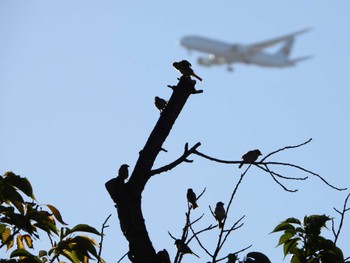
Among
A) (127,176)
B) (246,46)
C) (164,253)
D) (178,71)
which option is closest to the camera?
(164,253)

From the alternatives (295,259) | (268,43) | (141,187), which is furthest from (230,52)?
(141,187)

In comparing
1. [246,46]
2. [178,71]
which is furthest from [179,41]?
[178,71]

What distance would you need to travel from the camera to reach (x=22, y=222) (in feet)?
8.28

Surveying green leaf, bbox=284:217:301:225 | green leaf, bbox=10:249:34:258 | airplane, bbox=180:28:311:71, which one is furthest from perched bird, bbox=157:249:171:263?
airplane, bbox=180:28:311:71

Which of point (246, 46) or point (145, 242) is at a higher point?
point (246, 46)

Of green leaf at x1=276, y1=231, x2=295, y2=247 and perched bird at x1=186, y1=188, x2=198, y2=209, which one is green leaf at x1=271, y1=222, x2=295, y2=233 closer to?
green leaf at x1=276, y1=231, x2=295, y2=247

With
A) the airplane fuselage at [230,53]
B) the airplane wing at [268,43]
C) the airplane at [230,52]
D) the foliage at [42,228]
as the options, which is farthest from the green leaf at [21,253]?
the airplane at [230,52]

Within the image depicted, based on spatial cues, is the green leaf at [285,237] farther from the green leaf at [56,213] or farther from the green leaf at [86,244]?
the green leaf at [56,213]

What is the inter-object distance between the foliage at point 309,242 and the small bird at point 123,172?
→ 625 millimetres

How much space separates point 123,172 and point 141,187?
0.29 ft

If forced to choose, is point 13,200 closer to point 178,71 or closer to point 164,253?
point 164,253

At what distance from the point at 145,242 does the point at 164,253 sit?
0.30ft

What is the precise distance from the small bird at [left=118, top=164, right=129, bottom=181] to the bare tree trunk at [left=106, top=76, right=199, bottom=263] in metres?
0.02

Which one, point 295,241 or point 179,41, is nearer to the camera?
point 295,241
